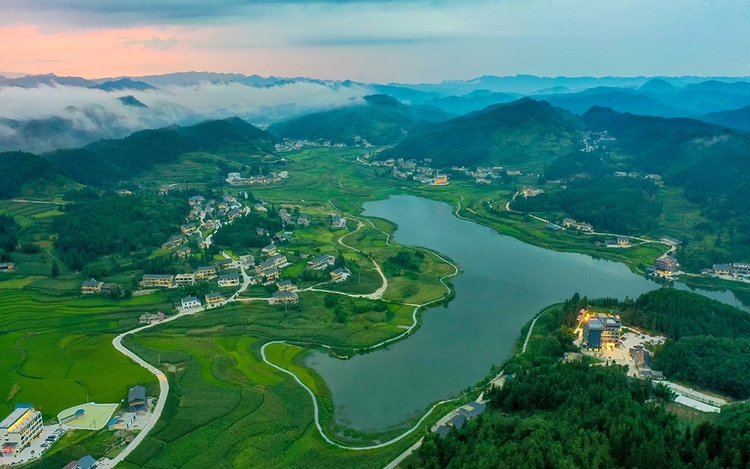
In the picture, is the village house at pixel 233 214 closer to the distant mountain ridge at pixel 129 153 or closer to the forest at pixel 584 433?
the distant mountain ridge at pixel 129 153

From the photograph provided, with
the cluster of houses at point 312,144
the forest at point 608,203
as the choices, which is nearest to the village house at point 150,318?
the forest at point 608,203

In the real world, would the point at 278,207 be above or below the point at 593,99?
below

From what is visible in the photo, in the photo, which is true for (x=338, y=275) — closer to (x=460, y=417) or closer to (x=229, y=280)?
(x=229, y=280)

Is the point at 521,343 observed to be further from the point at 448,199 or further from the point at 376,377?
the point at 448,199

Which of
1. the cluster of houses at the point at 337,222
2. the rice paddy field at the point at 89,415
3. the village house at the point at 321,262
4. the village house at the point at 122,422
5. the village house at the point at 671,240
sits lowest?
the rice paddy field at the point at 89,415

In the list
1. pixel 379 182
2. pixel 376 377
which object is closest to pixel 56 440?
pixel 376 377
